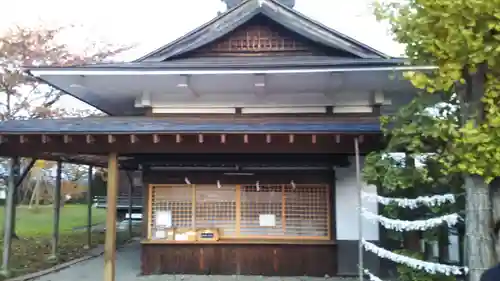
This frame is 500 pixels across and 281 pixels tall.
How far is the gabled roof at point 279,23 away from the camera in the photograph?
27.3ft

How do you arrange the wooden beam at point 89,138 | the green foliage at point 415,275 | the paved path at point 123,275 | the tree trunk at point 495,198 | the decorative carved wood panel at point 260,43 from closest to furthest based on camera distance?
the tree trunk at point 495,198 → the green foliage at point 415,275 → the wooden beam at point 89,138 → the paved path at point 123,275 → the decorative carved wood panel at point 260,43

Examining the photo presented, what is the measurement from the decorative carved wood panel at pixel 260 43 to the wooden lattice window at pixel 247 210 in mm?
2609

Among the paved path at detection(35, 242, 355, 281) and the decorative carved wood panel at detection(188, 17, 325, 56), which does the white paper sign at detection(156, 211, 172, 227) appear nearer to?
the paved path at detection(35, 242, 355, 281)

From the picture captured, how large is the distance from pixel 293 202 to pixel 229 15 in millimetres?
3920

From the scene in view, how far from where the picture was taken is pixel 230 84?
8109mm

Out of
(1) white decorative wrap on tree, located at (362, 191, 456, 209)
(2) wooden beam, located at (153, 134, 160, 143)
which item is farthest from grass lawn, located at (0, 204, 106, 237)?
(1) white decorative wrap on tree, located at (362, 191, 456, 209)

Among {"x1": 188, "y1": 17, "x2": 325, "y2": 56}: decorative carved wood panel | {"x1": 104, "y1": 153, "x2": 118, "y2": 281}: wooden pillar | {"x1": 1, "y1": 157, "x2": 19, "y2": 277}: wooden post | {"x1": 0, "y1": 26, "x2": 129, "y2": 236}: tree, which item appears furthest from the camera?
{"x1": 0, "y1": 26, "x2": 129, "y2": 236}: tree

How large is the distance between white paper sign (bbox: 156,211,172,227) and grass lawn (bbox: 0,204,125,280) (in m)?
2.92

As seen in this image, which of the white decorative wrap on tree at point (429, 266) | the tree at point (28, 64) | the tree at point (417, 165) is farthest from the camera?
the tree at point (28, 64)

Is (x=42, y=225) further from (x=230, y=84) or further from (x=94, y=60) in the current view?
(x=230, y=84)

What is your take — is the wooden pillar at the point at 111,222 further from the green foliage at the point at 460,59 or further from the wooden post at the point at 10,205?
the green foliage at the point at 460,59

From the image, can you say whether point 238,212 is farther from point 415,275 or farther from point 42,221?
point 42,221

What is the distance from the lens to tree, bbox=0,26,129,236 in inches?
548

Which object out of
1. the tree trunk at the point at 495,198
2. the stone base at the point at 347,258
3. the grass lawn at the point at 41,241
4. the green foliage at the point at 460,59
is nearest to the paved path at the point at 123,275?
the stone base at the point at 347,258
